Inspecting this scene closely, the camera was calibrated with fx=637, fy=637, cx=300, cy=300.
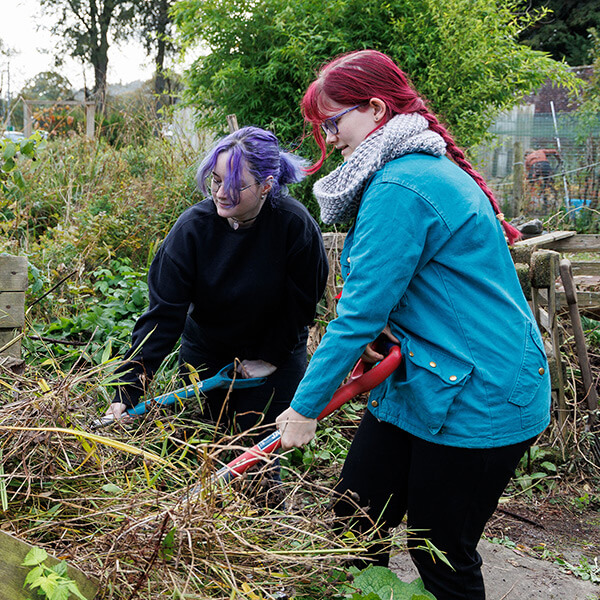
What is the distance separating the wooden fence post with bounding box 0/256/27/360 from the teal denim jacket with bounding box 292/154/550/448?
1.63 meters

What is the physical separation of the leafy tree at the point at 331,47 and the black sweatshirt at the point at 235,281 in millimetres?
2761

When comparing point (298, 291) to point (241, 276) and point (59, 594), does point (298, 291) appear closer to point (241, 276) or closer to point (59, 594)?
point (241, 276)

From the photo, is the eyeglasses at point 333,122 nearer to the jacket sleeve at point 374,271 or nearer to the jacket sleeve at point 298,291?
the jacket sleeve at point 374,271

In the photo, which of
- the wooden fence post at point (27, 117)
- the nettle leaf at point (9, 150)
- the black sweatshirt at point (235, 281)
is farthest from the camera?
the wooden fence post at point (27, 117)

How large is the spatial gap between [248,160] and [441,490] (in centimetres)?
134

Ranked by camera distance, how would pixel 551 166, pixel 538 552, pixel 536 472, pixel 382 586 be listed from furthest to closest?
pixel 551 166 < pixel 536 472 < pixel 538 552 < pixel 382 586

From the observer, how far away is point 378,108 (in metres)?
1.69

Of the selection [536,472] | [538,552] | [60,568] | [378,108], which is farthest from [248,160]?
[536,472]

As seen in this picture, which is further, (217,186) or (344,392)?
(217,186)

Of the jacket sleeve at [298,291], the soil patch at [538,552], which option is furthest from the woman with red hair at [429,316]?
the soil patch at [538,552]

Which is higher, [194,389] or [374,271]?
[374,271]

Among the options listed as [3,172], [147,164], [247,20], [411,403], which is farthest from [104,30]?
[411,403]

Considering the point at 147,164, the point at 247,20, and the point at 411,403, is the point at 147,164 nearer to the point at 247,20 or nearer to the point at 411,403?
the point at 247,20

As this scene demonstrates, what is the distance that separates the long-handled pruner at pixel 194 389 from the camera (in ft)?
6.30
